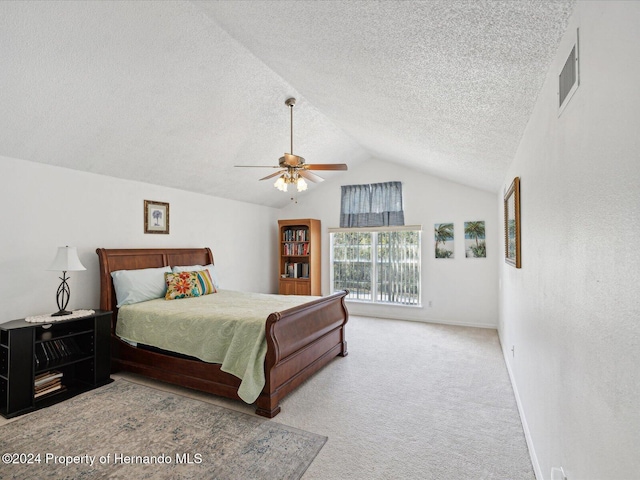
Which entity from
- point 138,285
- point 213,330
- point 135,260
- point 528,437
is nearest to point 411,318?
point 528,437

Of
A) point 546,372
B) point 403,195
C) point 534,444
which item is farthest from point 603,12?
point 403,195

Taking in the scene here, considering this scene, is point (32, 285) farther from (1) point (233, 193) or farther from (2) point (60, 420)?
(1) point (233, 193)

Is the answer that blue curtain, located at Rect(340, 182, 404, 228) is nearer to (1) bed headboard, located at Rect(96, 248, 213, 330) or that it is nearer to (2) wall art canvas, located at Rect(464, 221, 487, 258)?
(2) wall art canvas, located at Rect(464, 221, 487, 258)

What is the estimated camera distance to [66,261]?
3.12 m

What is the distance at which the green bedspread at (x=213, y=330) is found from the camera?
2748 mm

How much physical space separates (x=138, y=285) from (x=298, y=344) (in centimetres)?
208

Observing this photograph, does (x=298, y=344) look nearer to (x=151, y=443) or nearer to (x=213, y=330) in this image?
(x=213, y=330)

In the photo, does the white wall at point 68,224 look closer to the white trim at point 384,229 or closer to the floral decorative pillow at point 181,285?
the floral decorative pillow at point 181,285

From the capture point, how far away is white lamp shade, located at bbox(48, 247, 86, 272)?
3088 millimetres

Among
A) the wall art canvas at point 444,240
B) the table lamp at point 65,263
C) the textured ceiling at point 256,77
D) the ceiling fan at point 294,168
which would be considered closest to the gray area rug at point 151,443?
the table lamp at point 65,263

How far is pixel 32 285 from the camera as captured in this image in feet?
10.8

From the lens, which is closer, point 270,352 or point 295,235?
point 270,352

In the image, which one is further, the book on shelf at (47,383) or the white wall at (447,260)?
the white wall at (447,260)

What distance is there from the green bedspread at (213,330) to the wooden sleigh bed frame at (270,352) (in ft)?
0.33
